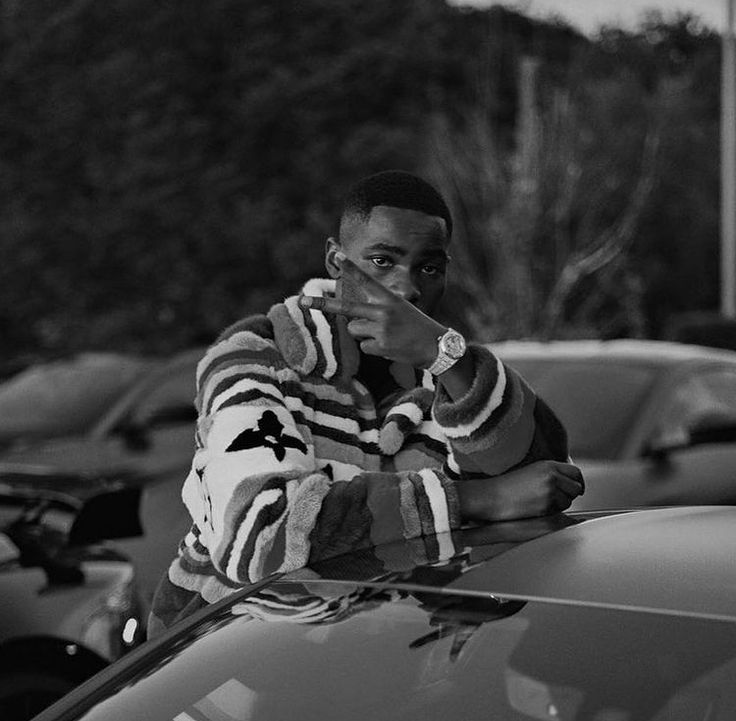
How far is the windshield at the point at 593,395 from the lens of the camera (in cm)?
620

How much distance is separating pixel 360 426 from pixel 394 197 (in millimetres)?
391

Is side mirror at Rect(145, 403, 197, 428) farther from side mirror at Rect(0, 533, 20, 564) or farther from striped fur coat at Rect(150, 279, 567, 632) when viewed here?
striped fur coat at Rect(150, 279, 567, 632)

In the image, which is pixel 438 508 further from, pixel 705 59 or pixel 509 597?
pixel 705 59

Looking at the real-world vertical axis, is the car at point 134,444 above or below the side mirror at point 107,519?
below

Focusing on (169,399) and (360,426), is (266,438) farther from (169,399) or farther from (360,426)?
(169,399)

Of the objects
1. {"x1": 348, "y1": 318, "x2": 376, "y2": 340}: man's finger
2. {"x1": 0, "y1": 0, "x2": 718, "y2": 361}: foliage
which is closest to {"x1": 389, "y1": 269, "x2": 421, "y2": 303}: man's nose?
{"x1": 348, "y1": 318, "x2": 376, "y2": 340}: man's finger

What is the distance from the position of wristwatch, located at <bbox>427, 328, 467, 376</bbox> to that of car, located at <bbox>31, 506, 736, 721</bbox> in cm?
29

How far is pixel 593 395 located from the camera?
646cm

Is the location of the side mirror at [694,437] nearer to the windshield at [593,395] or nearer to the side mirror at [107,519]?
the windshield at [593,395]

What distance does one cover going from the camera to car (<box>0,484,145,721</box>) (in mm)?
3965

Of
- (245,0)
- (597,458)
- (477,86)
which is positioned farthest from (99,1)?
(597,458)

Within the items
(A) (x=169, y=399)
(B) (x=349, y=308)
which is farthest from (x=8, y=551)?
(A) (x=169, y=399)

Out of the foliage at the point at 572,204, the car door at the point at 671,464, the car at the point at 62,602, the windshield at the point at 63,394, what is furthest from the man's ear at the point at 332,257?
the foliage at the point at 572,204

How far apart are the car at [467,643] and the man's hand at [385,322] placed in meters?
0.31
